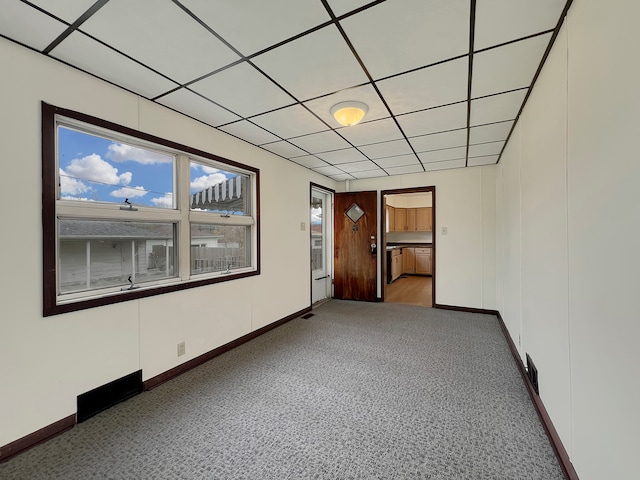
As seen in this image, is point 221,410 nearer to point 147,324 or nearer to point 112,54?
point 147,324

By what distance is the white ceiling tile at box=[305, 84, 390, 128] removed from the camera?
2256mm

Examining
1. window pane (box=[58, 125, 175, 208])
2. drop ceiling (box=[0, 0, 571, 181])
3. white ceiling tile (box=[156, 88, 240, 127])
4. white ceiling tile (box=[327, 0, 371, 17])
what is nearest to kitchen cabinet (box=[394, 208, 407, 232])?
drop ceiling (box=[0, 0, 571, 181])

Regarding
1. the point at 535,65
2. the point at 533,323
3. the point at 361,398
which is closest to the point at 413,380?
the point at 361,398

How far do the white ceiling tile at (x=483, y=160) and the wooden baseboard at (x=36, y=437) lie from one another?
534cm

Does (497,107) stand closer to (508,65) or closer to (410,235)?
(508,65)

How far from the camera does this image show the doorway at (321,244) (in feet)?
17.7

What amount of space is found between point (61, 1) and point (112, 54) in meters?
0.41

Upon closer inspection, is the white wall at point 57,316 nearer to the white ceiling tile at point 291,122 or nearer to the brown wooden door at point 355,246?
the white ceiling tile at point 291,122

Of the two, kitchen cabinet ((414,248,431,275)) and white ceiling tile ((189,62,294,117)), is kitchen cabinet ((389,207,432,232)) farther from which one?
white ceiling tile ((189,62,294,117))

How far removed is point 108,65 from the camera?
6.29ft

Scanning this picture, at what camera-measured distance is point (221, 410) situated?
2068 millimetres

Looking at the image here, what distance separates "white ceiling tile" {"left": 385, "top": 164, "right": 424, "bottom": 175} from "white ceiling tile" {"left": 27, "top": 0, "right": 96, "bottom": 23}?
13.6 ft

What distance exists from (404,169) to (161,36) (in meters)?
4.03

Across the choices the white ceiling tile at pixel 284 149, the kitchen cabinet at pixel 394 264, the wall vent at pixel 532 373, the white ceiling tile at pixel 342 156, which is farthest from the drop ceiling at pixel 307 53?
the kitchen cabinet at pixel 394 264
